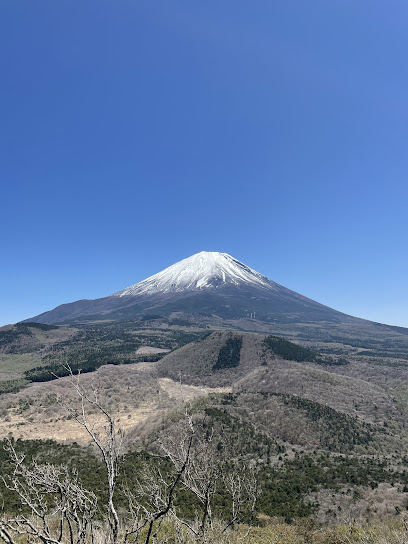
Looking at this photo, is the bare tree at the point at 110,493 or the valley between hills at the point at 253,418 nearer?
the bare tree at the point at 110,493

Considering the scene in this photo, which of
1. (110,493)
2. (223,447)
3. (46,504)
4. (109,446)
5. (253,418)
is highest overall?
(109,446)

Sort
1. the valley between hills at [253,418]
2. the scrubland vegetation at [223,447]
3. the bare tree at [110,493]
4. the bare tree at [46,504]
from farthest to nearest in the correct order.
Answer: the valley between hills at [253,418] → the scrubland vegetation at [223,447] → the bare tree at [110,493] → the bare tree at [46,504]

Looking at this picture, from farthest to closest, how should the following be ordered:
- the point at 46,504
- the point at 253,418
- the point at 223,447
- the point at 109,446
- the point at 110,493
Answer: the point at 253,418
the point at 223,447
the point at 109,446
the point at 46,504
the point at 110,493

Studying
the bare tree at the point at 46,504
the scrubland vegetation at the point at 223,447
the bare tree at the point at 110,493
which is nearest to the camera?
the bare tree at the point at 46,504

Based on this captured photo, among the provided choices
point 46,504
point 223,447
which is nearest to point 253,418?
point 223,447

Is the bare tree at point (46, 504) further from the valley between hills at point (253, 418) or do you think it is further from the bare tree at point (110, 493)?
the valley between hills at point (253, 418)

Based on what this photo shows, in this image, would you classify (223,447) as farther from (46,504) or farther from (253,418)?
(46,504)

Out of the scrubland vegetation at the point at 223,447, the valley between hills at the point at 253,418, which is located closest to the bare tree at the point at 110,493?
the scrubland vegetation at the point at 223,447

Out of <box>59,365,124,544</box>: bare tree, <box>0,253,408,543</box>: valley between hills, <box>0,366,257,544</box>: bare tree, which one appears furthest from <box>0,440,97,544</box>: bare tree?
<box>0,253,408,543</box>: valley between hills

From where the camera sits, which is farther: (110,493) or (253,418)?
(253,418)

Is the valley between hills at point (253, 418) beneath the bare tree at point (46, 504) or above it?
beneath

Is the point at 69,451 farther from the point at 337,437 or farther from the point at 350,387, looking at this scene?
the point at 350,387
